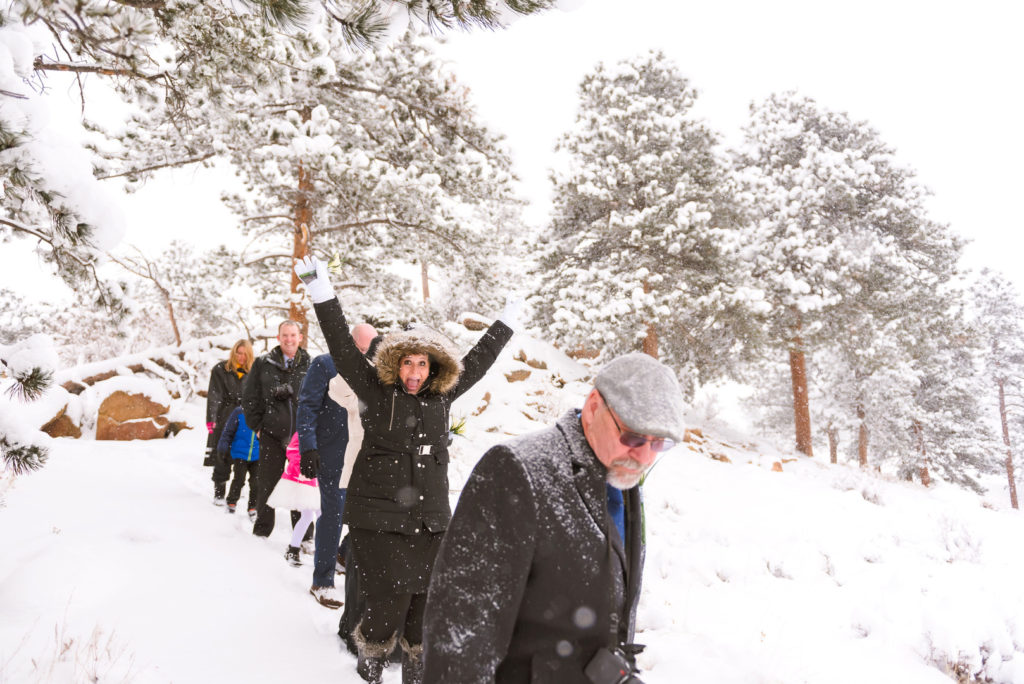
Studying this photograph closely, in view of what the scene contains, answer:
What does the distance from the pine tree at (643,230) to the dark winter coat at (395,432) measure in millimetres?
10546

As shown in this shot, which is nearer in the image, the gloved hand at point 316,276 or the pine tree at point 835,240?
the gloved hand at point 316,276

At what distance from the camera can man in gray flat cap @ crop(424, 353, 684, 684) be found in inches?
50.9

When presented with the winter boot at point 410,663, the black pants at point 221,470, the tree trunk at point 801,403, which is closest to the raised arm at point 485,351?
the winter boot at point 410,663

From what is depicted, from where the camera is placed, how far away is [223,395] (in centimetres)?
638

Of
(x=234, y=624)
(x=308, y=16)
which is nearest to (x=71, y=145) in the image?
(x=308, y=16)

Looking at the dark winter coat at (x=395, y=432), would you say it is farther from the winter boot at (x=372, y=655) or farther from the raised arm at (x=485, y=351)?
the winter boot at (x=372, y=655)

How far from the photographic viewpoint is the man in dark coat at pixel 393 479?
2900 mm

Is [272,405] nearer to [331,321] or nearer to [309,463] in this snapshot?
[309,463]

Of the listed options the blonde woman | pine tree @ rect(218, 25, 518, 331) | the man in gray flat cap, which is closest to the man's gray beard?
the man in gray flat cap

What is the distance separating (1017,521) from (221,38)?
12865 mm

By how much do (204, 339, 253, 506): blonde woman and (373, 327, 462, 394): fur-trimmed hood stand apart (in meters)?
4.10

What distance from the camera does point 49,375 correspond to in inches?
101

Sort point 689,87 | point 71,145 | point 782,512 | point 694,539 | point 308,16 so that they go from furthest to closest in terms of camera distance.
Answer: point 689,87, point 782,512, point 694,539, point 308,16, point 71,145

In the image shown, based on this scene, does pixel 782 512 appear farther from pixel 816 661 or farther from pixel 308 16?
pixel 308 16
